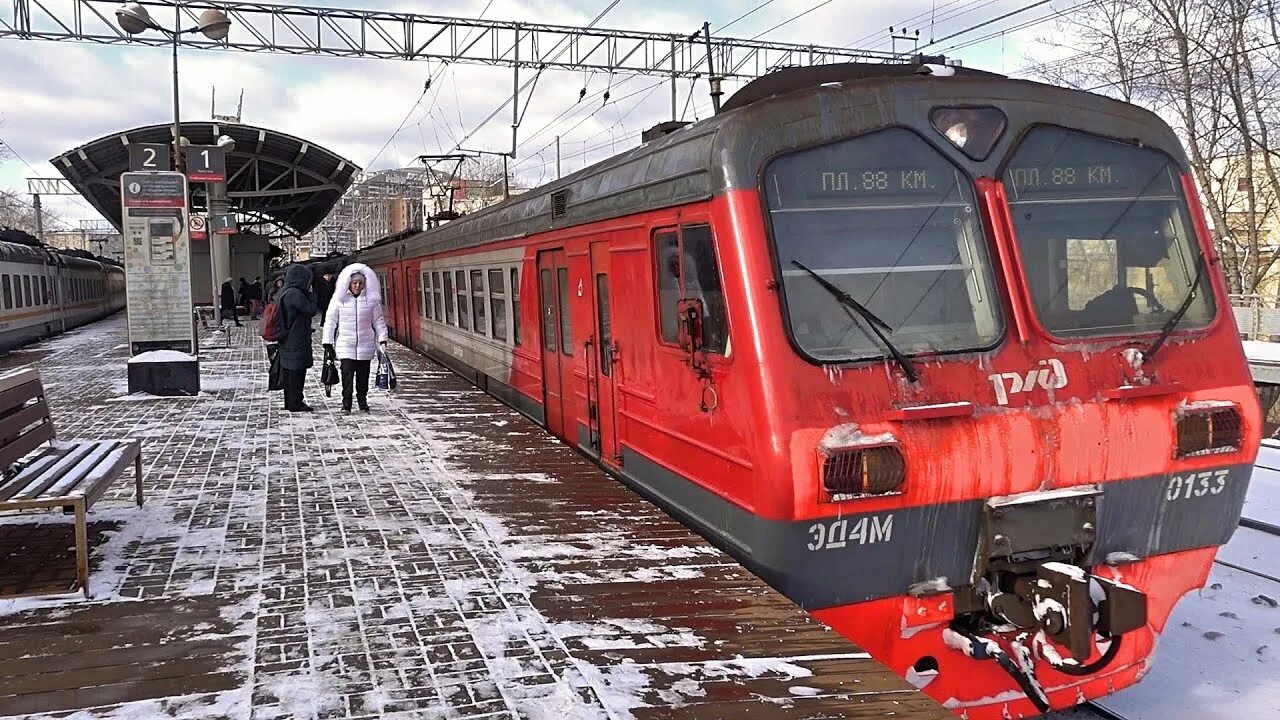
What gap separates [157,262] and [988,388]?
12.6m

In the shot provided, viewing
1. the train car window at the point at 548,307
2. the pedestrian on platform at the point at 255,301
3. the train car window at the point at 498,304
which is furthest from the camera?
the pedestrian on platform at the point at 255,301

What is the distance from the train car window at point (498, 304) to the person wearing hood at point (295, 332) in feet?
6.64

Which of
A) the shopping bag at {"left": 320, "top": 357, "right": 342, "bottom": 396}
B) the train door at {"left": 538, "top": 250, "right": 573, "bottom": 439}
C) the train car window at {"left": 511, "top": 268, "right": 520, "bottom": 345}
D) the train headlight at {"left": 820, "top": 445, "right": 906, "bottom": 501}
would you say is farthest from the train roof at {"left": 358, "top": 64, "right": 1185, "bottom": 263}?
the shopping bag at {"left": 320, "top": 357, "right": 342, "bottom": 396}

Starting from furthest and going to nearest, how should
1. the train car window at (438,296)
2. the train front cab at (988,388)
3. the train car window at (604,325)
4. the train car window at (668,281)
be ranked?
the train car window at (438,296) → the train car window at (604,325) → the train car window at (668,281) → the train front cab at (988,388)

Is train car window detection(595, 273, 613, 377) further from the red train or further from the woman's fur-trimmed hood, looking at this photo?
the woman's fur-trimmed hood

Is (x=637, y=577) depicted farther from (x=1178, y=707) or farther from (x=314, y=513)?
(x=1178, y=707)

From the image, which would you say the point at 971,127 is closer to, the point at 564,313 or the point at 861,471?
the point at 861,471

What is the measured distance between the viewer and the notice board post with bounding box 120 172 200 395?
13609 mm

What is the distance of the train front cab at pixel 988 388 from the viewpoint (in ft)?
14.6

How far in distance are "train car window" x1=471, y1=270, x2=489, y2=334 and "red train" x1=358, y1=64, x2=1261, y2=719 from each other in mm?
7258

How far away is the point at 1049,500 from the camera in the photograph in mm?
4637

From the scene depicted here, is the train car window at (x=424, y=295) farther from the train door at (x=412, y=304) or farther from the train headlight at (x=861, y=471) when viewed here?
the train headlight at (x=861, y=471)

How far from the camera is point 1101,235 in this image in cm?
503

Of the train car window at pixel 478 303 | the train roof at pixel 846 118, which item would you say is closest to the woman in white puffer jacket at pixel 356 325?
the train car window at pixel 478 303
